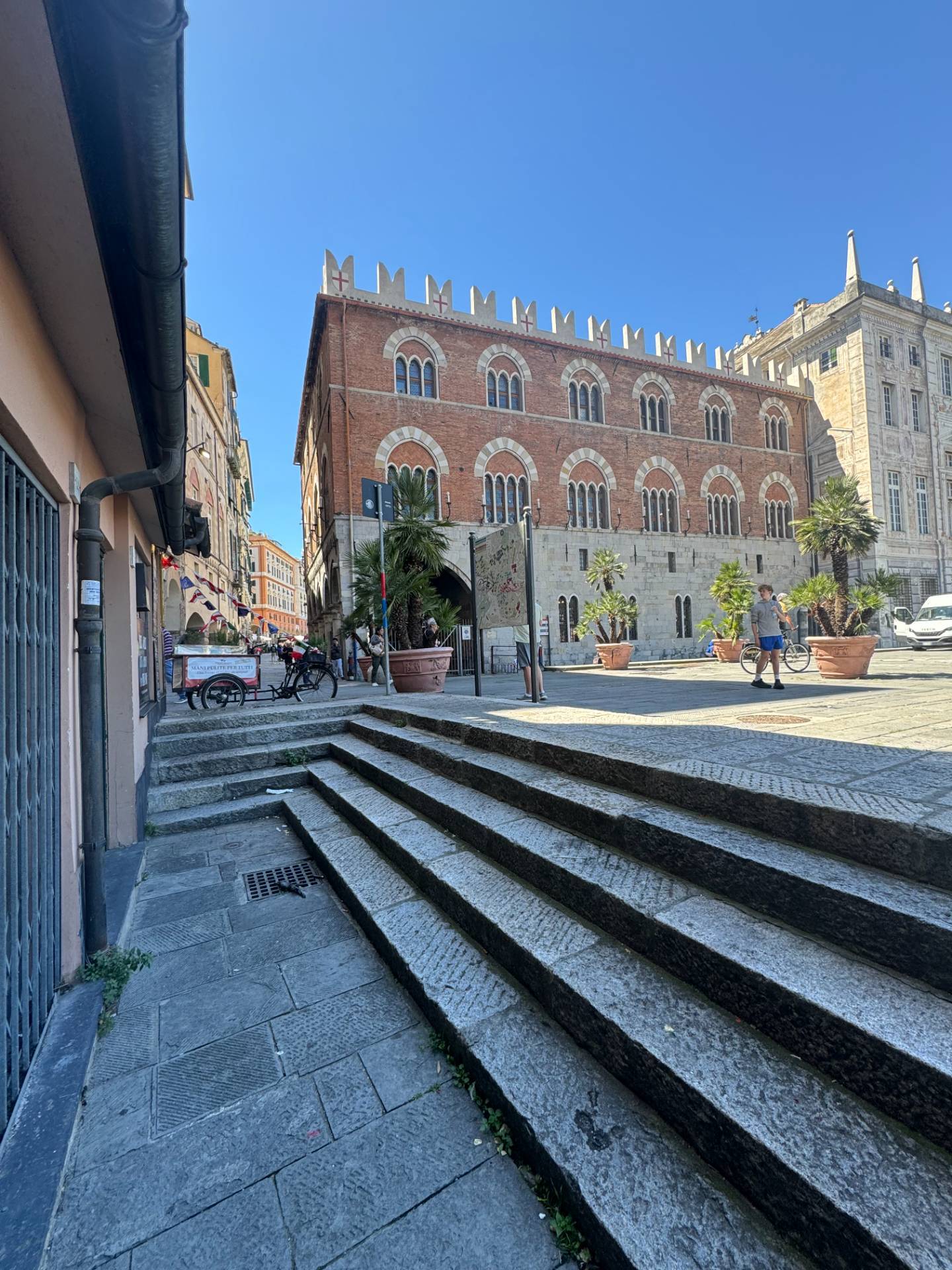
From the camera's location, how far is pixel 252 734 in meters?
6.23

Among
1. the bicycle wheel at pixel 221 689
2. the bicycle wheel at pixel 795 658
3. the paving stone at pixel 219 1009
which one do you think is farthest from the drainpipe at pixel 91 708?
the bicycle wheel at pixel 795 658

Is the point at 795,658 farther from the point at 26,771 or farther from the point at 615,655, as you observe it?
the point at 26,771

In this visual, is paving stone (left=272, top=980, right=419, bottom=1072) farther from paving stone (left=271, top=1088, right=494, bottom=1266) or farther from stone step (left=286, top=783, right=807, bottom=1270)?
paving stone (left=271, top=1088, right=494, bottom=1266)

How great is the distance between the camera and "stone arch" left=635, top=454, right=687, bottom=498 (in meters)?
23.6

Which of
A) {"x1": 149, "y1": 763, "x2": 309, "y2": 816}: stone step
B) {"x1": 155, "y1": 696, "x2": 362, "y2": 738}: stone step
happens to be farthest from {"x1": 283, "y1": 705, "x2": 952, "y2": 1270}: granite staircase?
{"x1": 155, "y1": 696, "x2": 362, "y2": 738}: stone step

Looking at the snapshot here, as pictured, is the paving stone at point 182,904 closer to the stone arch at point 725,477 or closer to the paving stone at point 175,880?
the paving stone at point 175,880

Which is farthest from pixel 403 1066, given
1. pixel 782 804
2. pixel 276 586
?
pixel 276 586

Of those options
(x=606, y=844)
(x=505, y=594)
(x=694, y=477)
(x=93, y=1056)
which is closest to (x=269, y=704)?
(x=505, y=594)

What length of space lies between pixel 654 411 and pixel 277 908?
2590cm

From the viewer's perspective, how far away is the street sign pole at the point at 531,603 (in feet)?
20.7

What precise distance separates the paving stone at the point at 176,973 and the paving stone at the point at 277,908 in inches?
9.0

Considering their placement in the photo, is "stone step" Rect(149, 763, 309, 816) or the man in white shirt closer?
"stone step" Rect(149, 763, 309, 816)

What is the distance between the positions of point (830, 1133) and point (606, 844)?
55.2 inches

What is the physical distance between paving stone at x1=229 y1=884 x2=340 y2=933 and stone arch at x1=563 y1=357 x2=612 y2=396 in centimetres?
2253
